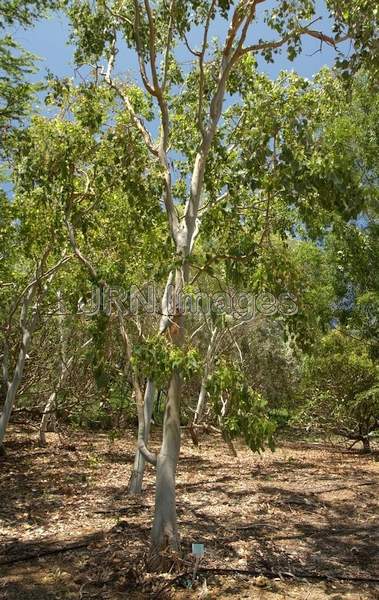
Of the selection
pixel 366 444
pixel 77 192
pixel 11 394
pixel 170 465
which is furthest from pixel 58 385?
pixel 170 465

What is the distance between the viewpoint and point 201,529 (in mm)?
6730

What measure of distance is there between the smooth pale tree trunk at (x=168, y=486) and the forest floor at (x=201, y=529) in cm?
24

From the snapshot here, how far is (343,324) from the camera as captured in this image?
15961mm

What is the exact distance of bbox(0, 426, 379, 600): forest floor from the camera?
4.82m

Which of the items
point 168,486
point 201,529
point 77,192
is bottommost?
point 201,529

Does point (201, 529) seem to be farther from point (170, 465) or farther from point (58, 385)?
point (58, 385)

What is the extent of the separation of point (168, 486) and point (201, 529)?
196 cm

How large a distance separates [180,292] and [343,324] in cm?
1151

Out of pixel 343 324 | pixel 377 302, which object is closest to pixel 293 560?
pixel 377 302

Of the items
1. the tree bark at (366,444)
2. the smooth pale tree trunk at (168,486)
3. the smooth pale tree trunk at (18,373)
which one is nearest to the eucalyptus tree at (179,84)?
the smooth pale tree trunk at (168,486)

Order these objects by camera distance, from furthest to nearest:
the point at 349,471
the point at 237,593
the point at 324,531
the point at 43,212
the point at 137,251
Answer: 1. the point at 349,471
2. the point at 137,251
3. the point at 43,212
4. the point at 324,531
5. the point at 237,593

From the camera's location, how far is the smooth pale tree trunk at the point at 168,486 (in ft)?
16.4

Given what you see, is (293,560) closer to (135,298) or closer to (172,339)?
(172,339)

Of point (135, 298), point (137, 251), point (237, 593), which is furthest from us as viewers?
point (137, 251)
